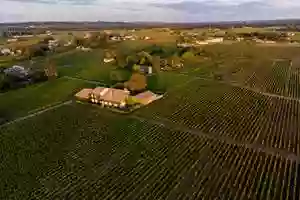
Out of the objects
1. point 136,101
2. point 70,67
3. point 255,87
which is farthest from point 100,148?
point 70,67

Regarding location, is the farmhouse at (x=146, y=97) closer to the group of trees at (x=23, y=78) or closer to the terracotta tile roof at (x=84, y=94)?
the terracotta tile roof at (x=84, y=94)

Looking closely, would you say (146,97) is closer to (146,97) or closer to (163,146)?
(146,97)

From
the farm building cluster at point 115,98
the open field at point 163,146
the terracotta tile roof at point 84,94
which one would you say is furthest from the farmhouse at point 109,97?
the open field at point 163,146

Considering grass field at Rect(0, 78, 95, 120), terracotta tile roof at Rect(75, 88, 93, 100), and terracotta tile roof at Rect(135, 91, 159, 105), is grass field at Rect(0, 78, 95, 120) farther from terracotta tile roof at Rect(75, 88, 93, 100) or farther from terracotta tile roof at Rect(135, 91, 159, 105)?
terracotta tile roof at Rect(135, 91, 159, 105)

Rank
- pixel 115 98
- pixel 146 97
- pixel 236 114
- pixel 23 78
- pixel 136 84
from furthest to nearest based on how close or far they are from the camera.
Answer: pixel 23 78 → pixel 136 84 → pixel 146 97 → pixel 115 98 → pixel 236 114

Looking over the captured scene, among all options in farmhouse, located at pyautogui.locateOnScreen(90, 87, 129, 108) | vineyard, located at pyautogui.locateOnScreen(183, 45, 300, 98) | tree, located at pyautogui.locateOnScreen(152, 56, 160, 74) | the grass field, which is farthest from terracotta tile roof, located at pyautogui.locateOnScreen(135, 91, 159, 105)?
tree, located at pyautogui.locateOnScreen(152, 56, 160, 74)

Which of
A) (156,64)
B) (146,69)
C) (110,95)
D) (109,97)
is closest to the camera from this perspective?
(109,97)

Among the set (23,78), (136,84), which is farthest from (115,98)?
(23,78)
